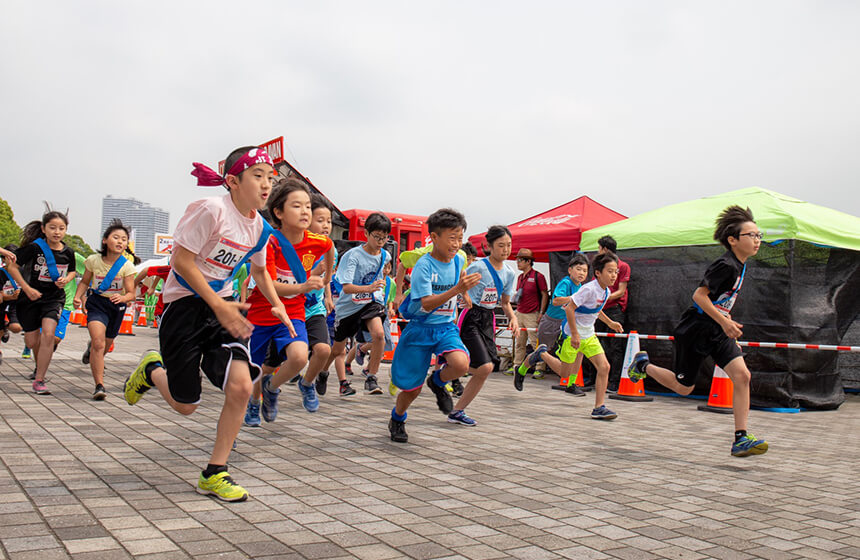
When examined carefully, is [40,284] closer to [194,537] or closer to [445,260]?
[445,260]

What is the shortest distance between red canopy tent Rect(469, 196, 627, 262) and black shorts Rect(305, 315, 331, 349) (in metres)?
7.50

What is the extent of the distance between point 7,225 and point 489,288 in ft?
219

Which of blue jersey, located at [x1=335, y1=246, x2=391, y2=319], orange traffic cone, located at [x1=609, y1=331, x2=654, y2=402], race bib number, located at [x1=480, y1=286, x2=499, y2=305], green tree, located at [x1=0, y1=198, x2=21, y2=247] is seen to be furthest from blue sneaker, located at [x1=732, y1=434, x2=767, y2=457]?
green tree, located at [x1=0, y1=198, x2=21, y2=247]

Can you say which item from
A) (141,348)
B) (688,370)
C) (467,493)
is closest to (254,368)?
(467,493)

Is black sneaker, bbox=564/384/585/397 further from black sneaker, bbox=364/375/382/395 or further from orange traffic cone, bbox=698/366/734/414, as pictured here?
black sneaker, bbox=364/375/382/395

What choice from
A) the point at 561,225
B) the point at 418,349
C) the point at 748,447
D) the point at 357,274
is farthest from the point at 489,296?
the point at 561,225

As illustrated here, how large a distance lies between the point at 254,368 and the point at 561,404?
6065 mm

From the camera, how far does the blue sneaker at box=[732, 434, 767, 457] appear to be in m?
5.70

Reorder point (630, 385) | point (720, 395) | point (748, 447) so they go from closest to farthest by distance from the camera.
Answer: point (748, 447) → point (720, 395) → point (630, 385)

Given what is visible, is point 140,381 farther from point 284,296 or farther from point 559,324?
point 559,324

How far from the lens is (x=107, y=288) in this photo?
25.9 feet

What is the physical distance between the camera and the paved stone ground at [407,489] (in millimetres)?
3111

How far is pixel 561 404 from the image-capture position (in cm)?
929

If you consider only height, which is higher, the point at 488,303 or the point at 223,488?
the point at 488,303
